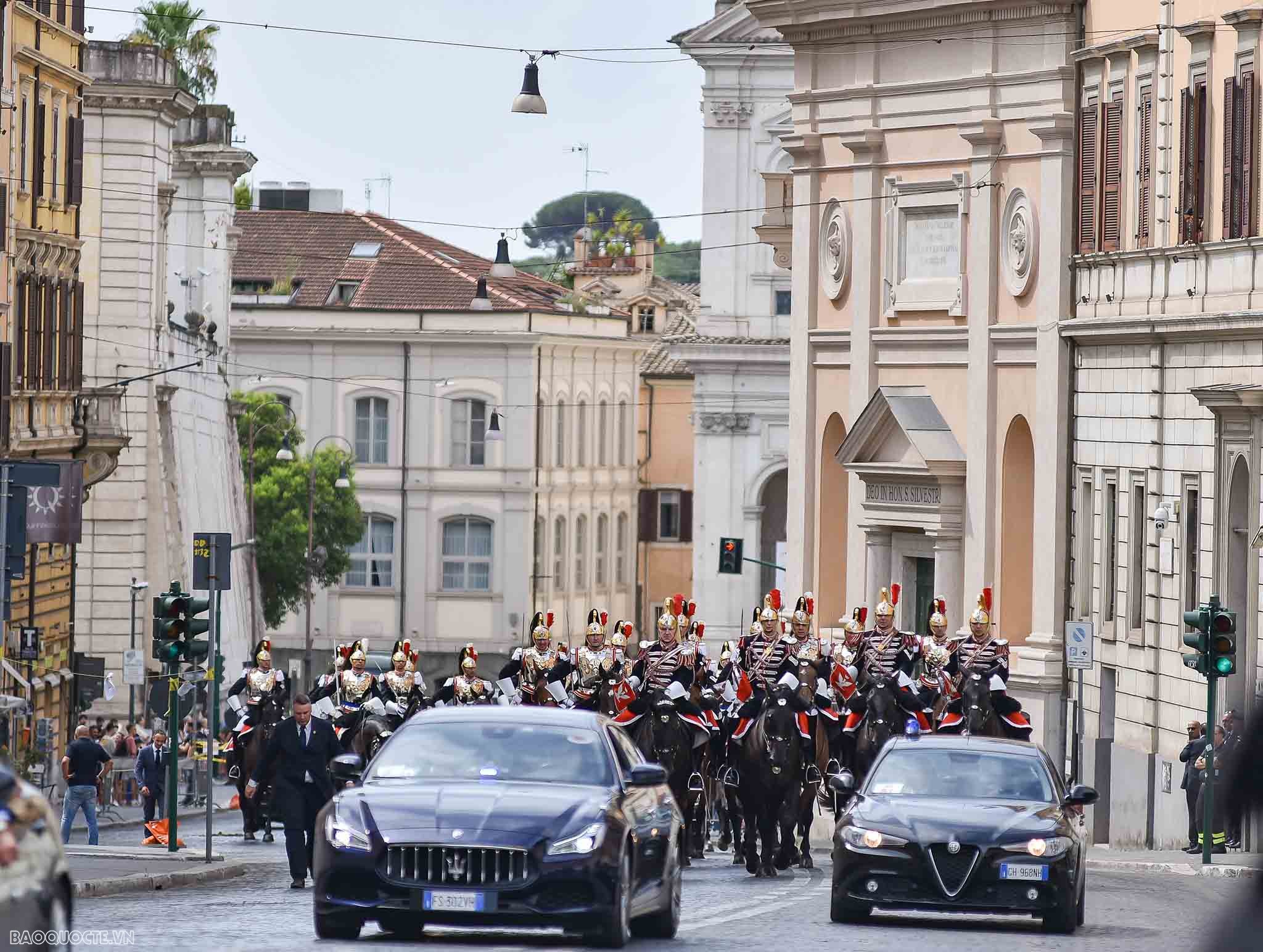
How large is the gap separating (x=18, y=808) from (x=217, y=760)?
46921mm

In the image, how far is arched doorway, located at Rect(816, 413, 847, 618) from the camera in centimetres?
4541

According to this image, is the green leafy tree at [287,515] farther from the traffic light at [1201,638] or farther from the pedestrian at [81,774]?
the traffic light at [1201,638]

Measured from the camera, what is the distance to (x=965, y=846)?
18.9 m

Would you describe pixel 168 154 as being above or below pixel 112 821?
above

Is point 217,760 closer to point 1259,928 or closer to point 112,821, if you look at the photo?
point 112,821

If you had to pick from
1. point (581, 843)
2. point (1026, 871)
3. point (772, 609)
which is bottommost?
point (1026, 871)

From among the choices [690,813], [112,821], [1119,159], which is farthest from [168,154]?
[690,813]

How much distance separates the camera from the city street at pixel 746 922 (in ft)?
55.9

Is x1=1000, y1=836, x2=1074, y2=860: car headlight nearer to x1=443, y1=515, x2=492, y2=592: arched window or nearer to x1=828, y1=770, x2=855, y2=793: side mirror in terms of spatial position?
x1=828, y1=770, x2=855, y2=793: side mirror

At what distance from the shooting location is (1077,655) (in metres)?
34.4

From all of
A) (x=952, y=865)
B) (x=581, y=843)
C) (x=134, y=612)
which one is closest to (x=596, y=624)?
(x=952, y=865)

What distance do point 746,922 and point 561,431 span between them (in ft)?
252

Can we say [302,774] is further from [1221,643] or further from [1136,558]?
[1136,558]

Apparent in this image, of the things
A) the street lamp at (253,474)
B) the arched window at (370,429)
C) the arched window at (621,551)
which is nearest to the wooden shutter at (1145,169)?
the street lamp at (253,474)
